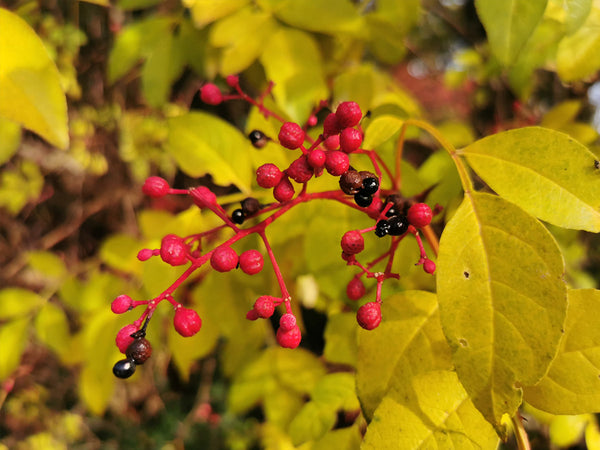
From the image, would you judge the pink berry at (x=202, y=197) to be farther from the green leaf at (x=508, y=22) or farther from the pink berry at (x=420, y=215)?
the green leaf at (x=508, y=22)

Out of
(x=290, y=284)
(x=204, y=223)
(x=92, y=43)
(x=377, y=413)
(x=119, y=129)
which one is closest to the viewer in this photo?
(x=377, y=413)

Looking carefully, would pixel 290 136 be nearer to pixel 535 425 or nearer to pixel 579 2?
pixel 579 2

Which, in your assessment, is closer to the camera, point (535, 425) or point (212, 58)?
point (212, 58)

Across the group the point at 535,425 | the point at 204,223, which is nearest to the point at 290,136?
the point at 204,223

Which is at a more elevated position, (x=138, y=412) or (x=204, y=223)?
(x=204, y=223)

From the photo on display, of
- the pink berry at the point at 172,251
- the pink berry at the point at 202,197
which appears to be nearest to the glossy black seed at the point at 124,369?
the pink berry at the point at 172,251

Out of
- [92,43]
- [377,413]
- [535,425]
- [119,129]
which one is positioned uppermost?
[377,413]

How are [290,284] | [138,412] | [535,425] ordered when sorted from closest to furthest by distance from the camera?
[290,284]
[535,425]
[138,412]
